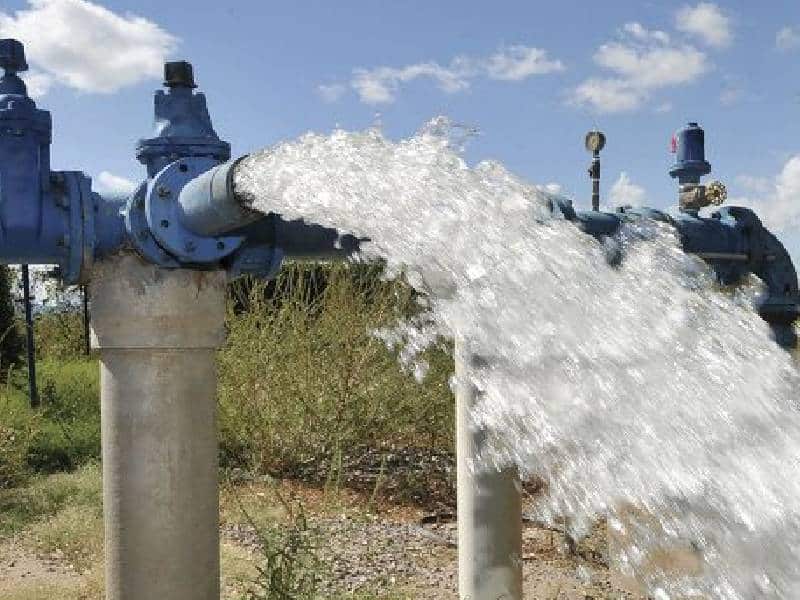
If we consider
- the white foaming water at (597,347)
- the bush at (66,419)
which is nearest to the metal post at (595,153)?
the bush at (66,419)

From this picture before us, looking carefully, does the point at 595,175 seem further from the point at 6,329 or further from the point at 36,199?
the point at 36,199

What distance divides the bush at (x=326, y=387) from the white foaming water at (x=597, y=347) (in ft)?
14.1

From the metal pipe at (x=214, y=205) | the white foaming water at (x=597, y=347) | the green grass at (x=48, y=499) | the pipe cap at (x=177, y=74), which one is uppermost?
the pipe cap at (x=177, y=74)

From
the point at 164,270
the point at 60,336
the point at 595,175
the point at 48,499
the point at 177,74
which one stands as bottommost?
the point at 48,499

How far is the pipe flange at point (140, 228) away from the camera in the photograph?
6.56 feet

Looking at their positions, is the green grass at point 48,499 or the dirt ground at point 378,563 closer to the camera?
the dirt ground at point 378,563

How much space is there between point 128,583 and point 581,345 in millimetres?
1324

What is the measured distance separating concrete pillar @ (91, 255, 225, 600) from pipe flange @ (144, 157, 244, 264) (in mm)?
128

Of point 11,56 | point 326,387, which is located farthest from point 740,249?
point 326,387

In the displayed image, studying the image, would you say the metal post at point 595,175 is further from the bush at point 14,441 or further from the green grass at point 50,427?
the bush at point 14,441

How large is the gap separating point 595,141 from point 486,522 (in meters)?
8.00

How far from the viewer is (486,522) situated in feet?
8.64

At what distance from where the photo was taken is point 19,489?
20.1 ft

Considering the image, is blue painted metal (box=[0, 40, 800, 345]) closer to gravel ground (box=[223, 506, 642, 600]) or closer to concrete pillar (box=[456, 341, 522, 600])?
concrete pillar (box=[456, 341, 522, 600])
